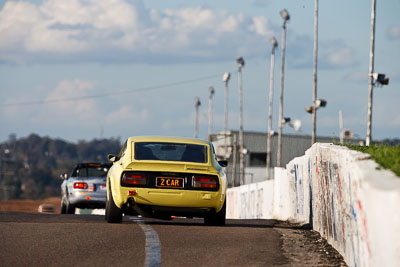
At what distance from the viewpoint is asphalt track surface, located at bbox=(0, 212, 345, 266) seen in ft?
32.0

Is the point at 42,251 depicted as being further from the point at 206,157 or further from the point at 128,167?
the point at 206,157

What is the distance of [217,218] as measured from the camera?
14984 mm

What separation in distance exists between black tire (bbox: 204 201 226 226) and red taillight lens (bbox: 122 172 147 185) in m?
1.27

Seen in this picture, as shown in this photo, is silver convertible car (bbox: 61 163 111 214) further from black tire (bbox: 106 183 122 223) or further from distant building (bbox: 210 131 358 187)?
distant building (bbox: 210 131 358 187)

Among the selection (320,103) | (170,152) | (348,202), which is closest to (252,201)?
(170,152)

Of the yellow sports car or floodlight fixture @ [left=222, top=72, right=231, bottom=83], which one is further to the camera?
floodlight fixture @ [left=222, top=72, right=231, bottom=83]

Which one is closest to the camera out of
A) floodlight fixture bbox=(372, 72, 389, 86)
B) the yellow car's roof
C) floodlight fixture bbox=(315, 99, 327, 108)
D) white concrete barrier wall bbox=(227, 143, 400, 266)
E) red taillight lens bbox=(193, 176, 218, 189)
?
white concrete barrier wall bbox=(227, 143, 400, 266)

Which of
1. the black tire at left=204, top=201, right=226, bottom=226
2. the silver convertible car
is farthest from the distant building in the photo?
the black tire at left=204, top=201, right=226, bottom=226

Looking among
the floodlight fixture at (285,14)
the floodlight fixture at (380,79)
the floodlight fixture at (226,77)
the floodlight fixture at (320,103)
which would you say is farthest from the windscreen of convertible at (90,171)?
the floodlight fixture at (226,77)

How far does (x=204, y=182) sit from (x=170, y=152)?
0.86 metres

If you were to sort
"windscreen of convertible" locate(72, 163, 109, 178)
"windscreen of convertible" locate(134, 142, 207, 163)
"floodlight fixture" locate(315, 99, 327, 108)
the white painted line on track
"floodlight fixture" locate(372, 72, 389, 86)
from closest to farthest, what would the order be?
the white painted line on track → "windscreen of convertible" locate(134, 142, 207, 163) → "windscreen of convertible" locate(72, 163, 109, 178) → "floodlight fixture" locate(372, 72, 389, 86) → "floodlight fixture" locate(315, 99, 327, 108)

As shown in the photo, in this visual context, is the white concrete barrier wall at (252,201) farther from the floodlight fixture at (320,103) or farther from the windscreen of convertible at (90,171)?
the floodlight fixture at (320,103)

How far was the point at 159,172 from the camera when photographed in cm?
1427

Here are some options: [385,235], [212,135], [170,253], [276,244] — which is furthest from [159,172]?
[212,135]
